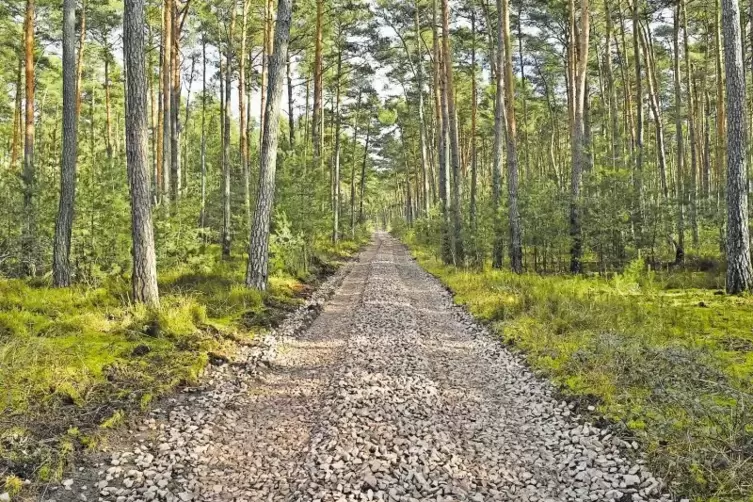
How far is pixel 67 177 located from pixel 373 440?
9661mm

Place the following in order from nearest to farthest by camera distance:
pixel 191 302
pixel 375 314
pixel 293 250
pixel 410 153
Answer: pixel 191 302 < pixel 375 314 < pixel 293 250 < pixel 410 153

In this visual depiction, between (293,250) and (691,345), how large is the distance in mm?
11428

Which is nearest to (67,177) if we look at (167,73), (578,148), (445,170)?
(167,73)

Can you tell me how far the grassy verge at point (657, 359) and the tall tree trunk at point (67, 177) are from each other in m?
9.16

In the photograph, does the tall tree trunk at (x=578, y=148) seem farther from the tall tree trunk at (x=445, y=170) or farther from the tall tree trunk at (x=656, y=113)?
the tall tree trunk at (x=445, y=170)

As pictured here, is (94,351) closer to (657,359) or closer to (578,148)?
(657,359)

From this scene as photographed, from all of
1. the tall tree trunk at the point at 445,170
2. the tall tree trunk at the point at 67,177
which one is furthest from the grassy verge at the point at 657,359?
the tall tree trunk at the point at 67,177

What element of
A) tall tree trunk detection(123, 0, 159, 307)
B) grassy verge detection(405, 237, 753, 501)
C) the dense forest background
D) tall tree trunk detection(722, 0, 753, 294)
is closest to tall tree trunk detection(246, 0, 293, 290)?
the dense forest background

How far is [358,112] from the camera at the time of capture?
34781 mm

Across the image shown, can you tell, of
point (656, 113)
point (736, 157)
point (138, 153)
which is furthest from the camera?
point (656, 113)

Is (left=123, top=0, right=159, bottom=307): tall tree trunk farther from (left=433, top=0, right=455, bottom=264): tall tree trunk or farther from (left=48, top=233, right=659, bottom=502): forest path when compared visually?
(left=433, top=0, right=455, bottom=264): tall tree trunk

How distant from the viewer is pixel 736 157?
9.80 meters

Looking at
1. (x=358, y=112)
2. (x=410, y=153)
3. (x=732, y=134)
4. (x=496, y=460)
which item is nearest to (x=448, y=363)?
(x=496, y=460)

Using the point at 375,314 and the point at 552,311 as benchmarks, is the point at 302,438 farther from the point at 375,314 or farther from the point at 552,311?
the point at 552,311
